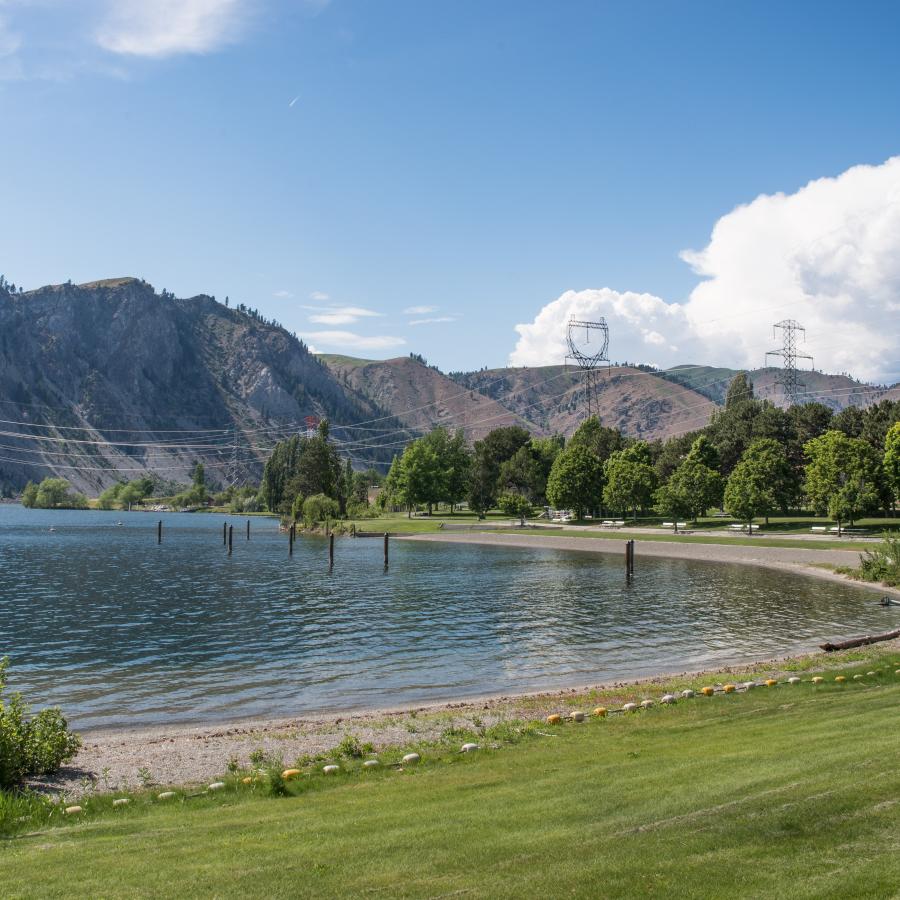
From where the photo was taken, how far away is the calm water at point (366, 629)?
28000 mm

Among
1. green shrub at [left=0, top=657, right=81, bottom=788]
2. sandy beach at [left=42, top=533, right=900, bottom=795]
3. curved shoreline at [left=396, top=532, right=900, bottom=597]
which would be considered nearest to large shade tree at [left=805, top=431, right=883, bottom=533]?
curved shoreline at [left=396, top=532, right=900, bottom=597]

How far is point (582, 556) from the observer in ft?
293

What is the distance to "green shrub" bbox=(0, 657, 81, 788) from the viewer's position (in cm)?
1584

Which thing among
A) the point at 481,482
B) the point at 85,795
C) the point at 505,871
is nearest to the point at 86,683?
the point at 85,795

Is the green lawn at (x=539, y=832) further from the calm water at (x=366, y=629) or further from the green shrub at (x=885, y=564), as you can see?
the green shrub at (x=885, y=564)

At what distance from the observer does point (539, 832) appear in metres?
10.8

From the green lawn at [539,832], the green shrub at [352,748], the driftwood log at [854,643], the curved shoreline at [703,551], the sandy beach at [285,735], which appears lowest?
the curved shoreline at [703,551]

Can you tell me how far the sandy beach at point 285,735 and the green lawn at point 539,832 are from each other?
285 centimetres

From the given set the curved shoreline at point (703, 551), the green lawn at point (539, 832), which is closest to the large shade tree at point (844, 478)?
the curved shoreline at point (703, 551)

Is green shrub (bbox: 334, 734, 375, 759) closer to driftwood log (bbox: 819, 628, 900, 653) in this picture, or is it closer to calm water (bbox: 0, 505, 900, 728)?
calm water (bbox: 0, 505, 900, 728)

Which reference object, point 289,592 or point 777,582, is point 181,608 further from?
point 777,582

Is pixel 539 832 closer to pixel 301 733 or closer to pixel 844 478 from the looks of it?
pixel 301 733

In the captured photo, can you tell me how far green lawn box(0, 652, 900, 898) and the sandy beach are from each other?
2.85 metres

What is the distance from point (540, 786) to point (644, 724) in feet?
22.0
